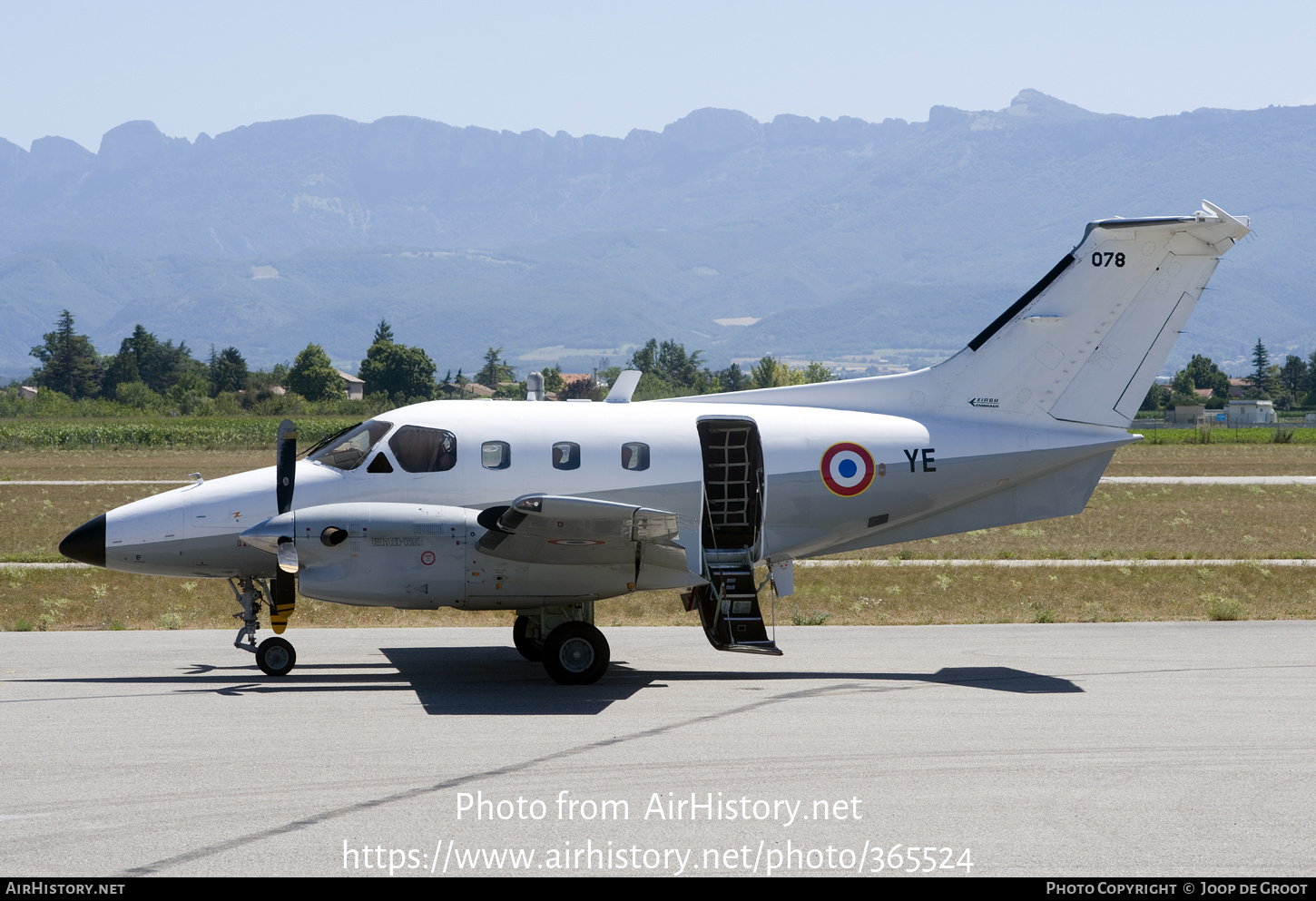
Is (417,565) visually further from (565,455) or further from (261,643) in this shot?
(261,643)

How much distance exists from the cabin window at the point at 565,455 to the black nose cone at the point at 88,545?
540cm

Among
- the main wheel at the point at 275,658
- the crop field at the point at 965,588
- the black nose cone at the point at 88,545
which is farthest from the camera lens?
the crop field at the point at 965,588

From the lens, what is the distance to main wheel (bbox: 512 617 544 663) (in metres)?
15.5

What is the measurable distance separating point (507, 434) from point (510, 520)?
185 cm

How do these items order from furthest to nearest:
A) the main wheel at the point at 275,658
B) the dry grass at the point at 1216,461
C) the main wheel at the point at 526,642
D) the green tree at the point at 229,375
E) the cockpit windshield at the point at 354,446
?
1. the green tree at the point at 229,375
2. the dry grass at the point at 1216,461
3. the main wheel at the point at 526,642
4. the cockpit windshield at the point at 354,446
5. the main wheel at the point at 275,658

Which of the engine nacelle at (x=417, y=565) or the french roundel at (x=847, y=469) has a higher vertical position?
the french roundel at (x=847, y=469)

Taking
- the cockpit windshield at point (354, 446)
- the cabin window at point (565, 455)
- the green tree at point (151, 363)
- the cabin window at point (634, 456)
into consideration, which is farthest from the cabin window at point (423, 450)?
the green tree at point (151, 363)

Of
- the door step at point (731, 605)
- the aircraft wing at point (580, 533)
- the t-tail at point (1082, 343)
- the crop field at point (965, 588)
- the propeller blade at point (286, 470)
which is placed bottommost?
the crop field at point (965, 588)

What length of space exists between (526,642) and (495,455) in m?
2.96

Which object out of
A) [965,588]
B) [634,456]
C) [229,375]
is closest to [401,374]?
[229,375]

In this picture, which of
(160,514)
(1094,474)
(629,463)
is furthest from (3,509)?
(1094,474)

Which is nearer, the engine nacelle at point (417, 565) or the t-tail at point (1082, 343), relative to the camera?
the engine nacelle at point (417, 565)

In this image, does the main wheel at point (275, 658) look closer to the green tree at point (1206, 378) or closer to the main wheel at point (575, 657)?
the main wheel at point (575, 657)

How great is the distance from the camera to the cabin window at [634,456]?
14273mm
